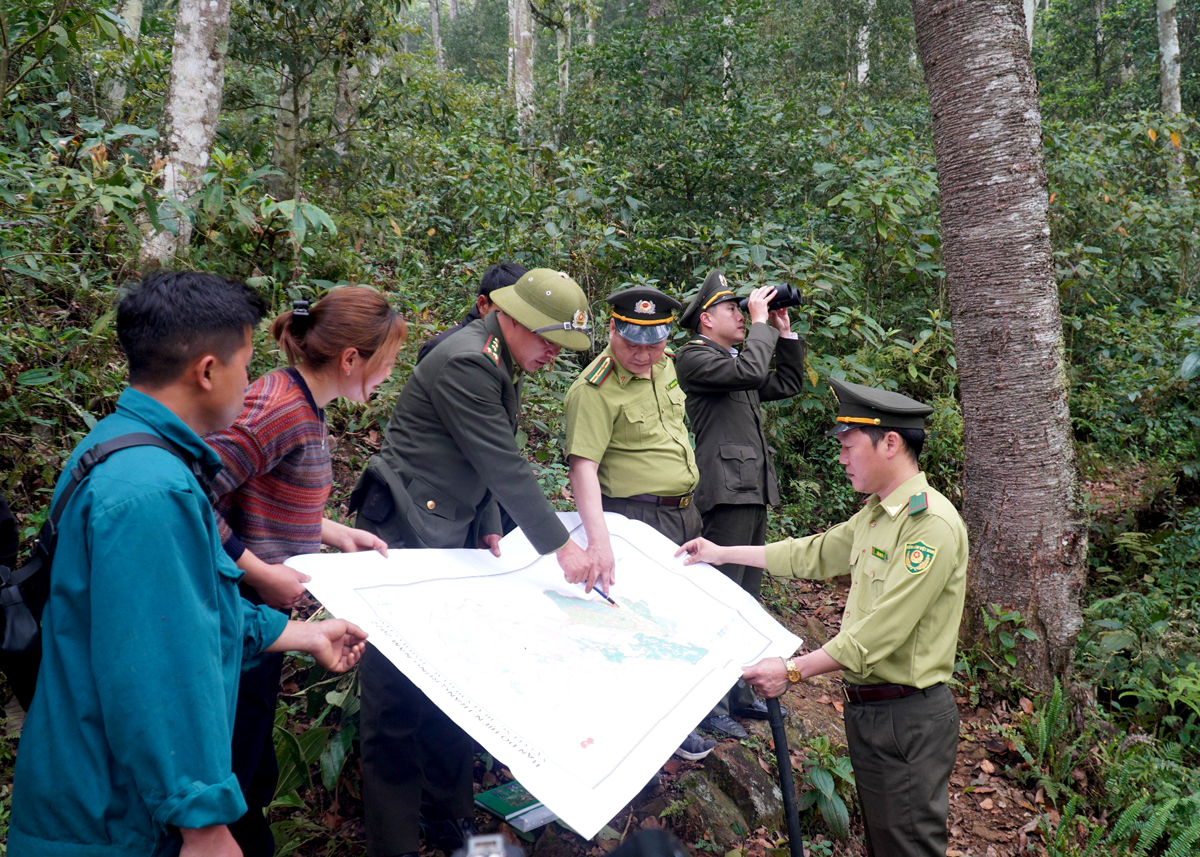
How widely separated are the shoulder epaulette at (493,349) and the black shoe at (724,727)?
2.05 meters

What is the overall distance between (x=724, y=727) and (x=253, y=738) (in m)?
2.21

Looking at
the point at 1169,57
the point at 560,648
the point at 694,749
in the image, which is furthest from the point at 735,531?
the point at 1169,57

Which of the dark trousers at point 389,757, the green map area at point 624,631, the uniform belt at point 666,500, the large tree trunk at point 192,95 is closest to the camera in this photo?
the green map area at point 624,631

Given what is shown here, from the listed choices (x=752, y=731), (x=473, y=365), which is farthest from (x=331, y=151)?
(x=752, y=731)

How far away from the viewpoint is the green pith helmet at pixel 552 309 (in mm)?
2814

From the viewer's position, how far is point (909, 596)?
8.07ft

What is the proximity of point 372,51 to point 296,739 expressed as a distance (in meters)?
6.37

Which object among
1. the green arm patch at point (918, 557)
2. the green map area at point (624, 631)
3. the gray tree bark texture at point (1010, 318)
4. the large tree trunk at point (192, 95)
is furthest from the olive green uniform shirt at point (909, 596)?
the large tree trunk at point (192, 95)

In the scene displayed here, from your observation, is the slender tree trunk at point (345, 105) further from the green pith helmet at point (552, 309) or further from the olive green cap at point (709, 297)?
the green pith helmet at point (552, 309)

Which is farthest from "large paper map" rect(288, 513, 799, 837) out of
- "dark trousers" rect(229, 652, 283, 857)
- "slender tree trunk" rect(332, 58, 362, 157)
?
"slender tree trunk" rect(332, 58, 362, 157)

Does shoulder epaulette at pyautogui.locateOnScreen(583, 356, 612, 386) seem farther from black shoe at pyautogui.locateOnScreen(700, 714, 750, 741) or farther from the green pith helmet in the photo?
black shoe at pyautogui.locateOnScreen(700, 714, 750, 741)

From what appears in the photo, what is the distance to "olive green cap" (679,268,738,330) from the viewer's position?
4090 millimetres

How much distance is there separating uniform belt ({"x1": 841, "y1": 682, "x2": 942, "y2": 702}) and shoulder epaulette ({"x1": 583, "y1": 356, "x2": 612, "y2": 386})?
4.93 ft

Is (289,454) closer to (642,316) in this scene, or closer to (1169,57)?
(642,316)
